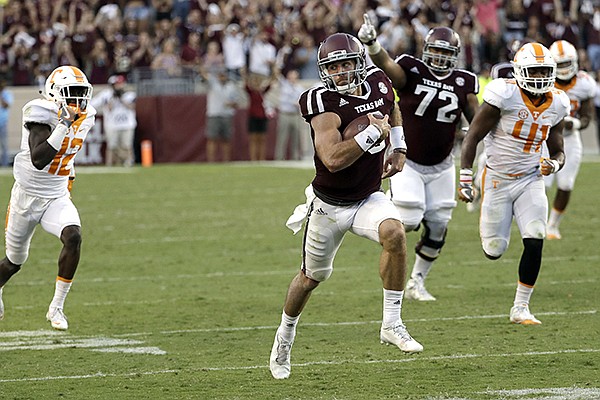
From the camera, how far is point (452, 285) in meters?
7.93

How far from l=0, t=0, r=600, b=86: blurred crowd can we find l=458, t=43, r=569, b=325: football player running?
40.5ft

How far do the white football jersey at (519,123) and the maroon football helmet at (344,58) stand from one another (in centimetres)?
164

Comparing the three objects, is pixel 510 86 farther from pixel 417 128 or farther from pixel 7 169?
pixel 7 169

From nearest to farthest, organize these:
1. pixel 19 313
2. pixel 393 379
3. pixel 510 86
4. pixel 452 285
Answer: pixel 393 379, pixel 510 86, pixel 19 313, pixel 452 285

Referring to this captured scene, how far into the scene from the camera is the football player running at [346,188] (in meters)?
5.03

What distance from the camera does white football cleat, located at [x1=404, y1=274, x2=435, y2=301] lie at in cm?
739

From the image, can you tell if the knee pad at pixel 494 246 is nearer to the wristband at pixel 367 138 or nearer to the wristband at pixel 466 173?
the wristband at pixel 466 173

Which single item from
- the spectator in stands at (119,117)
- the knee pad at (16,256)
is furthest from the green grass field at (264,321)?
the spectator in stands at (119,117)

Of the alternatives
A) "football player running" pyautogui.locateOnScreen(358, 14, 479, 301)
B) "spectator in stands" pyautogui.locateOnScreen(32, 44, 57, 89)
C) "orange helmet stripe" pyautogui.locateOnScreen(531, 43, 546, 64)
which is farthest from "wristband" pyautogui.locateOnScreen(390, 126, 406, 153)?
"spectator in stands" pyautogui.locateOnScreen(32, 44, 57, 89)

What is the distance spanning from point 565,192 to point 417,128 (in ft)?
10.2

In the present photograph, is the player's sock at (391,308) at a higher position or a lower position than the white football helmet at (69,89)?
lower

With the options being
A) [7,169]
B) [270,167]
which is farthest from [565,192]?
[7,169]

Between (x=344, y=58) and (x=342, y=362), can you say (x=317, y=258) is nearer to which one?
(x=342, y=362)

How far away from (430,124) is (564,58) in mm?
2466
